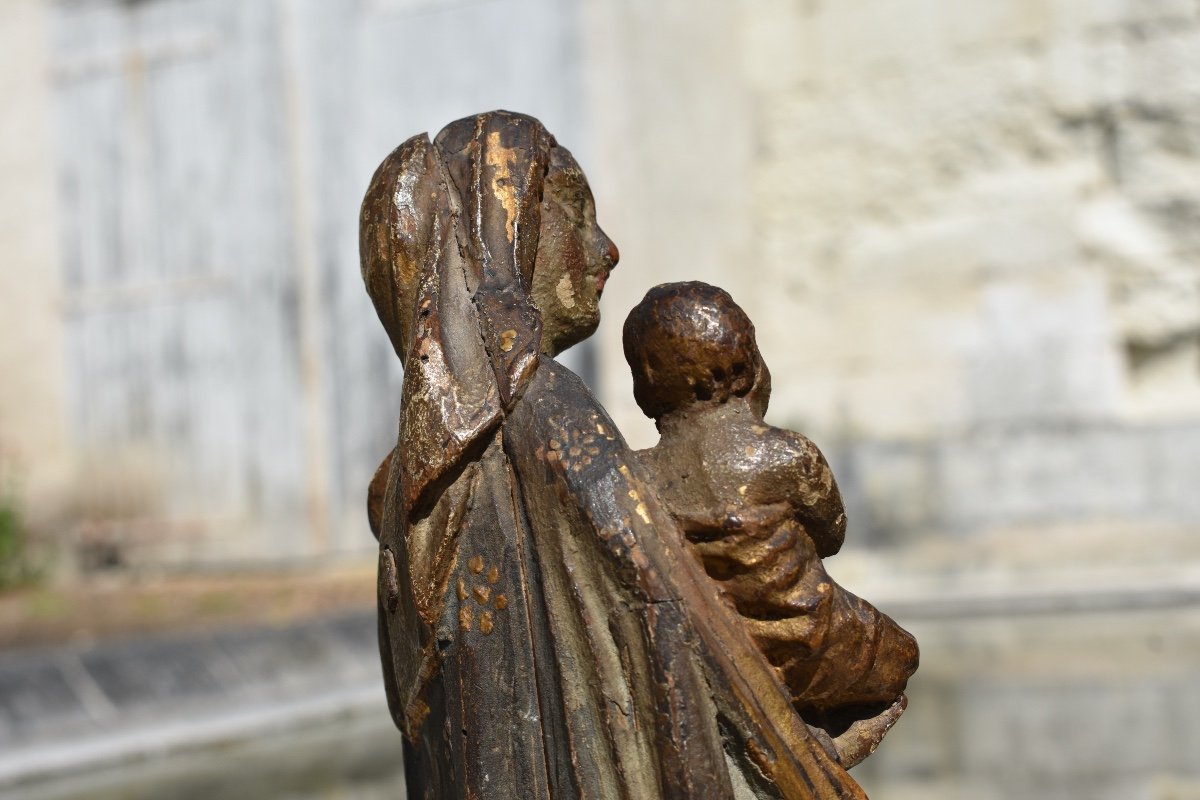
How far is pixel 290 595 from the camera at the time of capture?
929 cm

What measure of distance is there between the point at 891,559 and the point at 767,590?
7742mm

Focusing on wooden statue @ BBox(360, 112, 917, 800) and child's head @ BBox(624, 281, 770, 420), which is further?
child's head @ BBox(624, 281, 770, 420)

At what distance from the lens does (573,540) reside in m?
2.03

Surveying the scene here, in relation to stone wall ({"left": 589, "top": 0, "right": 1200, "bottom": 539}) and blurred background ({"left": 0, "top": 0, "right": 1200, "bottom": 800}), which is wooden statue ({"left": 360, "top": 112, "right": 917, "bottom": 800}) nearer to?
blurred background ({"left": 0, "top": 0, "right": 1200, "bottom": 800})

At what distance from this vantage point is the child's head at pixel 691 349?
2.21 m

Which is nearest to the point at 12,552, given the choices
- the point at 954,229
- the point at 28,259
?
the point at 28,259

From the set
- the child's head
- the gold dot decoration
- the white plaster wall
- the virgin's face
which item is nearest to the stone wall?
the white plaster wall

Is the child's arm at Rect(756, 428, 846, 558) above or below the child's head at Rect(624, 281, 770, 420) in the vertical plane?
below

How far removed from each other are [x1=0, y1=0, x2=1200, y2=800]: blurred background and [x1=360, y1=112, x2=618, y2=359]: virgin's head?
226 inches

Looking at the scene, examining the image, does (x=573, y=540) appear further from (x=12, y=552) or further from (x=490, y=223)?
(x=12, y=552)

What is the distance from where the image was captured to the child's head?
2.21m

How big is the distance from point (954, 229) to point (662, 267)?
1935mm

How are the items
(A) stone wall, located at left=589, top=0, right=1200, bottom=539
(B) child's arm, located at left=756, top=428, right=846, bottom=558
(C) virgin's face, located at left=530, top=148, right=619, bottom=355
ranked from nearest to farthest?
1. (B) child's arm, located at left=756, top=428, right=846, bottom=558
2. (C) virgin's face, located at left=530, top=148, right=619, bottom=355
3. (A) stone wall, located at left=589, top=0, right=1200, bottom=539

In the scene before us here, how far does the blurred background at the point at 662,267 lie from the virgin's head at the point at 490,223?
5.74 meters
